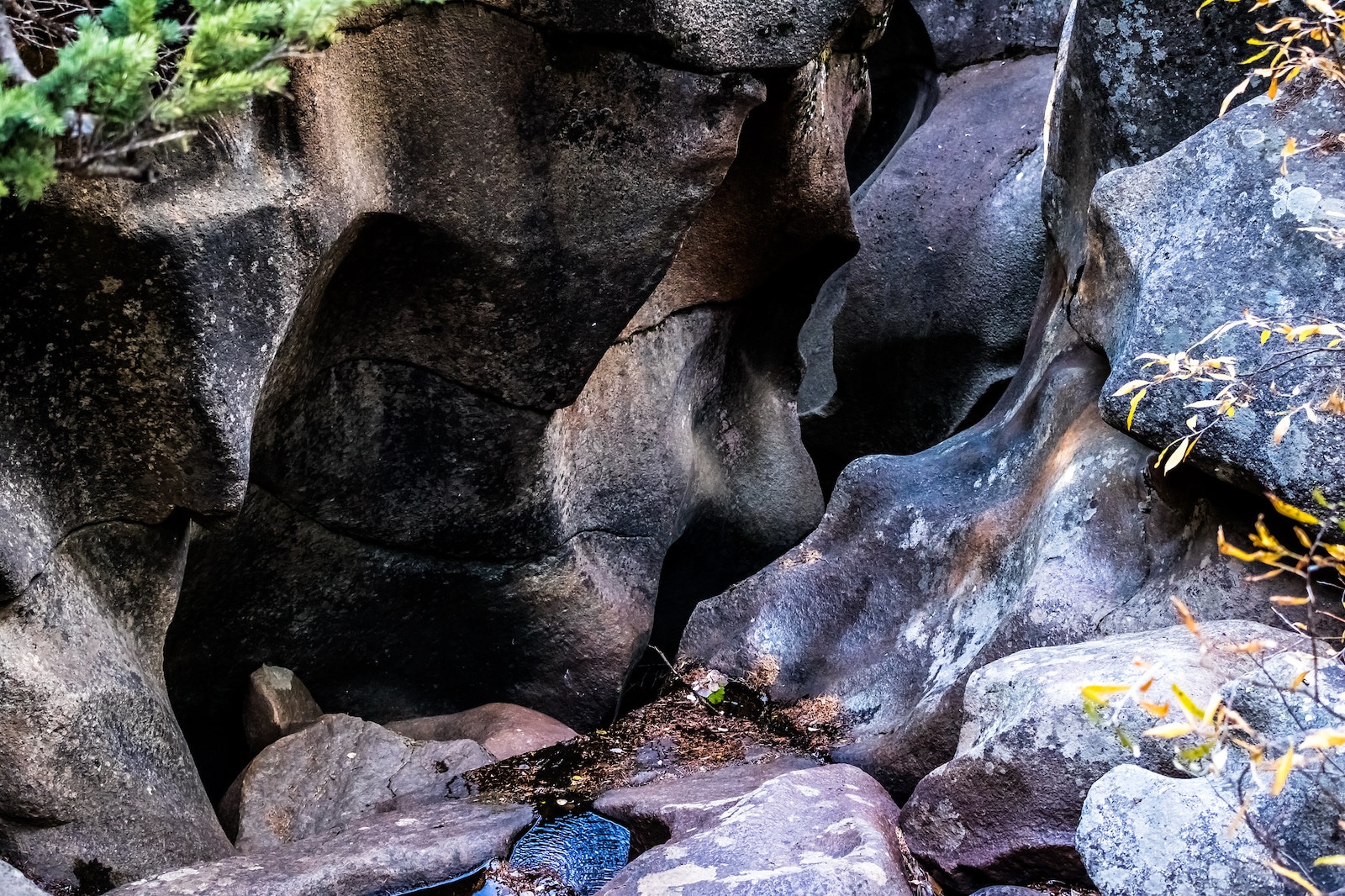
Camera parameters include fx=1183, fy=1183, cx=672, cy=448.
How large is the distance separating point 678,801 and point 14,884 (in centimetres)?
139

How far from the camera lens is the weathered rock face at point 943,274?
583 centimetres

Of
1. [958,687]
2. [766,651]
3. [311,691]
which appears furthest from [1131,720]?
[311,691]

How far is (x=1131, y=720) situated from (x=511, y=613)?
8.15 ft

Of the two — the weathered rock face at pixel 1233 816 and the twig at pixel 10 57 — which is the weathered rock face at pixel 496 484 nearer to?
the twig at pixel 10 57

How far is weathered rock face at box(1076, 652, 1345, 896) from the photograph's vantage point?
164 centimetres

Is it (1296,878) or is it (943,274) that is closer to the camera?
(1296,878)

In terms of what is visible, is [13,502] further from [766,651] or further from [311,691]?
[766,651]

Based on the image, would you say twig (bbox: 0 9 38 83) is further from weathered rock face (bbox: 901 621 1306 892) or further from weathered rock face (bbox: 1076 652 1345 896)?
weathered rock face (bbox: 901 621 1306 892)

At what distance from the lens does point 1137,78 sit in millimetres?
3502

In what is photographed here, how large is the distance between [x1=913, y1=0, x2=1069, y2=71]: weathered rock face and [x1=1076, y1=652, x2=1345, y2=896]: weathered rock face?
5452 millimetres

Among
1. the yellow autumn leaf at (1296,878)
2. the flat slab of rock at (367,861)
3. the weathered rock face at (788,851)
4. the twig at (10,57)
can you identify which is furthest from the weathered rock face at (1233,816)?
the twig at (10,57)

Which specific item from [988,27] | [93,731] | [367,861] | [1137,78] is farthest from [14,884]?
[988,27]

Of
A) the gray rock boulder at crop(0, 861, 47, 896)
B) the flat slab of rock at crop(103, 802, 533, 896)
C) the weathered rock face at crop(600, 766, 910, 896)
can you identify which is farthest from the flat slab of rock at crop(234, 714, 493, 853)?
the weathered rock face at crop(600, 766, 910, 896)

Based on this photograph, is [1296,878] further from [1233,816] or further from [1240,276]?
[1240,276]
